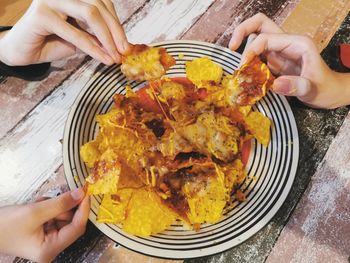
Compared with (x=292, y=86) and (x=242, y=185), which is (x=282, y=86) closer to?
(x=292, y=86)

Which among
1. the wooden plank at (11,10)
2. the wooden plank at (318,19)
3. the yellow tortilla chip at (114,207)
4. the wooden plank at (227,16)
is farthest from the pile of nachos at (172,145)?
the wooden plank at (11,10)

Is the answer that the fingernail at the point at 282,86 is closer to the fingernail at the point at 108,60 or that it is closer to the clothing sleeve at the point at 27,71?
the fingernail at the point at 108,60

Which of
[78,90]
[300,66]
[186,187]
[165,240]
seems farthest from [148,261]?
[300,66]

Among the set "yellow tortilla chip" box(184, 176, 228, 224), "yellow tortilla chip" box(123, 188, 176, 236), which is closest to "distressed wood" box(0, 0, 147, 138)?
"yellow tortilla chip" box(123, 188, 176, 236)

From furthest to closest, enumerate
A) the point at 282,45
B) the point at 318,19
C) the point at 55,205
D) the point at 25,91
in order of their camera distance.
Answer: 1. the point at 318,19
2. the point at 25,91
3. the point at 282,45
4. the point at 55,205

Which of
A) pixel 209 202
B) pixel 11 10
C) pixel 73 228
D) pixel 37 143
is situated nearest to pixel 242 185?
pixel 209 202

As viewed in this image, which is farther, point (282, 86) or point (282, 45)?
point (282, 45)
